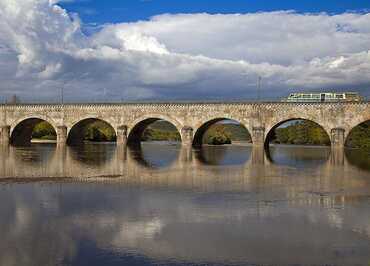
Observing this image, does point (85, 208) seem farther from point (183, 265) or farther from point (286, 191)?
point (286, 191)

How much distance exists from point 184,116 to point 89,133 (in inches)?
1052

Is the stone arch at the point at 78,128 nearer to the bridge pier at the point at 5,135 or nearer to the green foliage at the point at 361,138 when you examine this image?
the bridge pier at the point at 5,135

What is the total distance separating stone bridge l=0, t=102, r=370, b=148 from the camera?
40.9 meters

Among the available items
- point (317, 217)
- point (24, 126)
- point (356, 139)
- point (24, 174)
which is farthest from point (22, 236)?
point (356, 139)

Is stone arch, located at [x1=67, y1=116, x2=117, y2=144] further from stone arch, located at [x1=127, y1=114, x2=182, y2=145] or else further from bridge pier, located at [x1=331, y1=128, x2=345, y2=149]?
bridge pier, located at [x1=331, y1=128, x2=345, y2=149]

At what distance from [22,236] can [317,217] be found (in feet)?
23.2

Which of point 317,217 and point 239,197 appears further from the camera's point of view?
point 239,197

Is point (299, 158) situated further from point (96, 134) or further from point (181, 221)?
point (96, 134)

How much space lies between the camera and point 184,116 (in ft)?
150

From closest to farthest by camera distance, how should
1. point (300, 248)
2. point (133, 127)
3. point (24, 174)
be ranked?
point (300, 248) → point (24, 174) → point (133, 127)

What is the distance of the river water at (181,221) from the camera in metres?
8.31

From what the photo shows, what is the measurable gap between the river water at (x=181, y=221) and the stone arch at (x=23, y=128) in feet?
112

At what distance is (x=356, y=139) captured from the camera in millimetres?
55750

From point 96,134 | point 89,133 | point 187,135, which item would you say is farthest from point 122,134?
point 96,134
